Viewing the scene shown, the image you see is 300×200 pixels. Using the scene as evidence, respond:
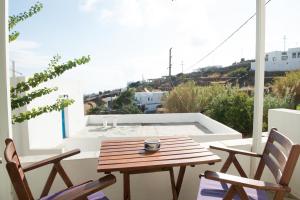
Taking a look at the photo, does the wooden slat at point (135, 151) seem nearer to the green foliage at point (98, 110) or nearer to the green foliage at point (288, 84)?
the green foliage at point (288, 84)

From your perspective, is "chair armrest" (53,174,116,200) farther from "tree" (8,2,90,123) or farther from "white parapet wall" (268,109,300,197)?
"white parapet wall" (268,109,300,197)

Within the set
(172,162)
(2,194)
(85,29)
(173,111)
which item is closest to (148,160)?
(172,162)

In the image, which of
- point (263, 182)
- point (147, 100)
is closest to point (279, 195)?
point (263, 182)

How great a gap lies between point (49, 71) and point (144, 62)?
693 inches

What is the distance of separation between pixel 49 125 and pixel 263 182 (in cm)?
618

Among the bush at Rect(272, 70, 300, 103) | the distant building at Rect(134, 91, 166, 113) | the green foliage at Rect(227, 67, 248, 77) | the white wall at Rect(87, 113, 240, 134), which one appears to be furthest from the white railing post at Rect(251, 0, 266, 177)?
the green foliage at Rect(227, 67, 248, 77)

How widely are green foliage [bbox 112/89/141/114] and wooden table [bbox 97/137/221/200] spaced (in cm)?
1195

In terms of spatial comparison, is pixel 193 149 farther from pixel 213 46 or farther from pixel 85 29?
pixel 213 46

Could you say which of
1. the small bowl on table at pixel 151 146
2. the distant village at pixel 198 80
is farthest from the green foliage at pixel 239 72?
the small bowl on table at pixel 151 146

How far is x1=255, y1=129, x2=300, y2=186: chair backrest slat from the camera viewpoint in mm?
1581

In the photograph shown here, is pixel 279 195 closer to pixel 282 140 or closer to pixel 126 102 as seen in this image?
→ pixel 282 140

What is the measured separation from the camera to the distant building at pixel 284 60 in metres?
21.0

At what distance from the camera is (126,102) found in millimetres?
14875

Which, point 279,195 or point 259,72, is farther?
point 259,72
